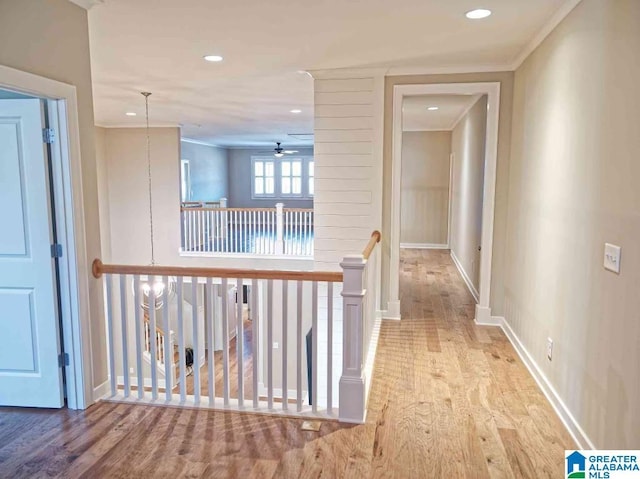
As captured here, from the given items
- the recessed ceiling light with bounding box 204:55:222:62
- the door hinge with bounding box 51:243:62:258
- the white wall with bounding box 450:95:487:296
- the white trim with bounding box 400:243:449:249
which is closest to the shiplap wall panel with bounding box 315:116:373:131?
the recessed ceiling light with bounding box 204:55:222:62

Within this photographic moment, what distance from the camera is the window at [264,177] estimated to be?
16.4 metres

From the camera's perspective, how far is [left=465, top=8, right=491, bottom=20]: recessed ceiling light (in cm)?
306

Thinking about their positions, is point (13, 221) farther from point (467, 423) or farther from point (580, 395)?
point (580, 395)

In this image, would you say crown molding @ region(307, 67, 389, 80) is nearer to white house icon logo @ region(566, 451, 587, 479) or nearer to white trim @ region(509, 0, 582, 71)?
white trim @ region(509, 0, 582, 71)

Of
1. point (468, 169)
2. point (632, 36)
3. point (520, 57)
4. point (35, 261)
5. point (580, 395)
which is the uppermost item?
point (520, 57)

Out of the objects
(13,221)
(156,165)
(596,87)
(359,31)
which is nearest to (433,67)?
(359,31)

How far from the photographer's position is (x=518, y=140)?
426cm

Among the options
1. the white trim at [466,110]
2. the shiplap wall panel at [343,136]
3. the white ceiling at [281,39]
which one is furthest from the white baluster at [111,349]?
the white trim at [466,110]

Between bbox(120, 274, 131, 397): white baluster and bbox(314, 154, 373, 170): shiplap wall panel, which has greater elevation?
bbox(314, 154, 373, 170): shiplap wall panel

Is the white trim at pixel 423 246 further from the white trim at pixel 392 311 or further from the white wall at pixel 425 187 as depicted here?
the white trim at pixel 392 311

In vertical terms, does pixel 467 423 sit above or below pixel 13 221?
below

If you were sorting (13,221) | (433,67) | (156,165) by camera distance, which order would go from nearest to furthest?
(13,221) < (433,67) < (156,165)

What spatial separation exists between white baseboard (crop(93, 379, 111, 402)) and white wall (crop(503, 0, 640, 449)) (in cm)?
291

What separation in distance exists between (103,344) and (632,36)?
3.39m
